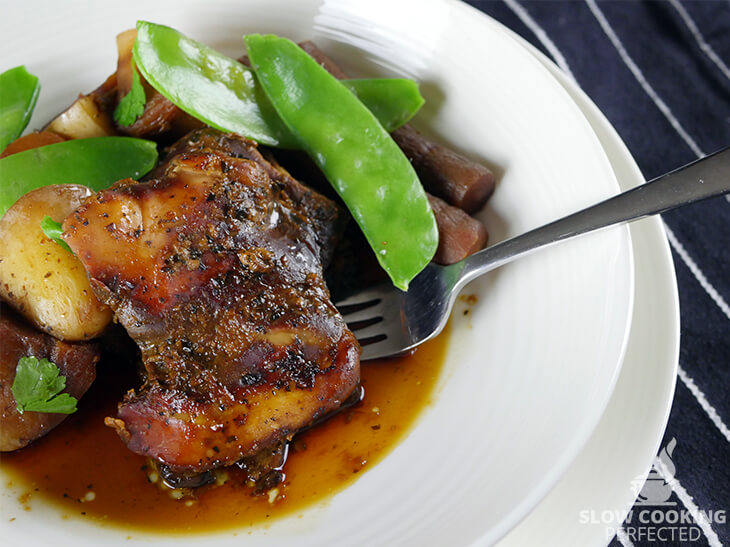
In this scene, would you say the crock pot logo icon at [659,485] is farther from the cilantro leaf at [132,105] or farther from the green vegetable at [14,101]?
the green vegetable at [14,101]

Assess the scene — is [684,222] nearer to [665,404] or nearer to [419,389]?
[665,404]

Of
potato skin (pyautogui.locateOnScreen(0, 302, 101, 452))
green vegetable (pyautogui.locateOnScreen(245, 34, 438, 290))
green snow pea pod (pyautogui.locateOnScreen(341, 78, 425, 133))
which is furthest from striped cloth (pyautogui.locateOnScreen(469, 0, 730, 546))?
potato skin (pyautogui.locateOnScreen(0, 302, 101, 452))

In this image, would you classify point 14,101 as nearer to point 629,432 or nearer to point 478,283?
point 478,283

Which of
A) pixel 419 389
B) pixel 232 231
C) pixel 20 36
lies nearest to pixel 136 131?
pixel 20 36

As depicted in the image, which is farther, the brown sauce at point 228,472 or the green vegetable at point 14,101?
the green vegetable at point 14,101

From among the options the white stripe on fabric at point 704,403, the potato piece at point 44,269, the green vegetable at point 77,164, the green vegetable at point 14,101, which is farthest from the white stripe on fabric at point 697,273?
the green vegetable at point 14,101
